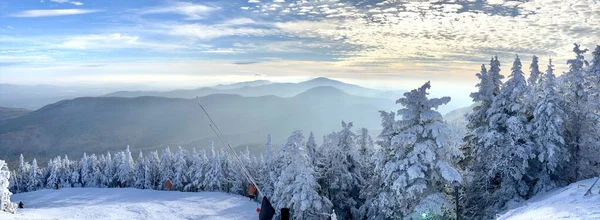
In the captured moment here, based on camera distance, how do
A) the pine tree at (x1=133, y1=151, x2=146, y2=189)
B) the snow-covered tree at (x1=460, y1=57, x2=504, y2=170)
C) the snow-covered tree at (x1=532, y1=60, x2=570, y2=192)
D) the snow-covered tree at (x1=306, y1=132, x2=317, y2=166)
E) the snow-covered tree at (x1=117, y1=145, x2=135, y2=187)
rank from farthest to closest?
1. the snow-covered tree at (x1=117, y1=145, x2=135, y2=187)
2. the pine tree at (x1=133, y1=151, x2=146, y2=189)
3. the snow-covered tree at (x1=306, y1=132, x2=317, y2=166)
4. the snow-covered tree at (x1=460, y1=57, x2=504, y2=170)
5. the snow-covered tree at (x1=532, y1=60, x2=570, y2=192)

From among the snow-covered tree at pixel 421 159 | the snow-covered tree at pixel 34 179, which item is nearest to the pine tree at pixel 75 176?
the snow-covered tree at pixel 34 179

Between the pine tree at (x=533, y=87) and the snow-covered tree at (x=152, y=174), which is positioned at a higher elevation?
the pine tree at (x=533, y=87)

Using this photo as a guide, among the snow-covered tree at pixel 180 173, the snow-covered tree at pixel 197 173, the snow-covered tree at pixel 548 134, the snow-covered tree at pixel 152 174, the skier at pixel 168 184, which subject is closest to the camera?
the snow-covered tree at pixel 548 134

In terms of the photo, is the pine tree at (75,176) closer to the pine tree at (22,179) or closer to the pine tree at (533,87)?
the pine tree at (22,179)

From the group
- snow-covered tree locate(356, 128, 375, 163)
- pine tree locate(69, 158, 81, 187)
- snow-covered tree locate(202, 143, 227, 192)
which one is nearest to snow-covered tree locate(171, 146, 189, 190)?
snow-covered tree locate(202, 143, 227, 192)

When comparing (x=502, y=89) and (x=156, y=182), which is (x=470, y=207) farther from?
(x=156, y=182)

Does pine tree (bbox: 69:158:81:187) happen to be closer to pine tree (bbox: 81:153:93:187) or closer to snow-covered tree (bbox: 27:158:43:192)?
pine tree (bbox: 81:153:93:187)
